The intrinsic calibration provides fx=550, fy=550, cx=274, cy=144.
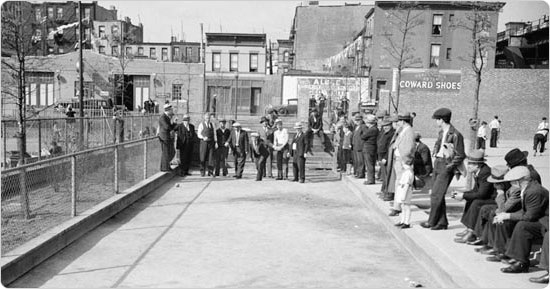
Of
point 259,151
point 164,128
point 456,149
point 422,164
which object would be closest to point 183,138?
point 164,128

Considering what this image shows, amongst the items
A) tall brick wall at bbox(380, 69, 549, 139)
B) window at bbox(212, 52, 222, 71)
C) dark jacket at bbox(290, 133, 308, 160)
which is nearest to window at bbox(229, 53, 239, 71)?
window at bbox(212, 52, 222, 71)

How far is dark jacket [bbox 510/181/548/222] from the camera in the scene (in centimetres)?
643

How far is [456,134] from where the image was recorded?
8891mm

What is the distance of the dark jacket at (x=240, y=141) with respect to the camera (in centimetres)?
1717

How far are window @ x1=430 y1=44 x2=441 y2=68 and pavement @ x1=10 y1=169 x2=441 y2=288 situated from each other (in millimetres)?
40157

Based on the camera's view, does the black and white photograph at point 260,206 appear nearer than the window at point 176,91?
Yes

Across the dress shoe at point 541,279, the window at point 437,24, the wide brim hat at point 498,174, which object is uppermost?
the window at point 437,24

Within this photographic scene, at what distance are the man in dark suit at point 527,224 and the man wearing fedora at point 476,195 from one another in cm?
124

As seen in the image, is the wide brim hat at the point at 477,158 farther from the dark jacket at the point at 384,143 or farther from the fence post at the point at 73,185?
the fence post at the point at 73,185

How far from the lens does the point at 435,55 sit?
50.4m

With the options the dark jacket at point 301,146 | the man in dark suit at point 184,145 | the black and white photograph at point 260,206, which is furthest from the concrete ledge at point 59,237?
the dark jacket at point 301,146

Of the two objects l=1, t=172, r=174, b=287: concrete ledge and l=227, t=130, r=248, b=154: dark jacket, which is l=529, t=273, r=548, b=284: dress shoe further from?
l=227, t=130, r=248, b=154: dark jacket

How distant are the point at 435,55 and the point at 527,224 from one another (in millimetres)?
46465

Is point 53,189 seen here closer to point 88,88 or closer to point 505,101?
point 505,101
